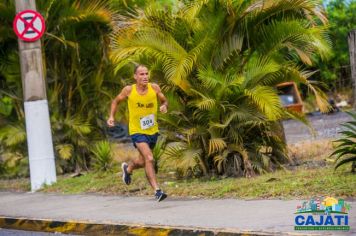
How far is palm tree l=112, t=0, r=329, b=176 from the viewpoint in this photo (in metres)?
11.8

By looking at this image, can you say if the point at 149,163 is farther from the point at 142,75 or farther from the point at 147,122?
the point at 142,75

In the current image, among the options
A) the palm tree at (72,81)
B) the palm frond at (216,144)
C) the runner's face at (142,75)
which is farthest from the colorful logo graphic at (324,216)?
the palm tree at (72,81)

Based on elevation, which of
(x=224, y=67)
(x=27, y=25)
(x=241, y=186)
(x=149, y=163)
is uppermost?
(x=27, y=25)

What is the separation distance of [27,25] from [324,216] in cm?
808

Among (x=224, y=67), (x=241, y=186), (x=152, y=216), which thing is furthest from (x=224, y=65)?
(x=152, y=216)

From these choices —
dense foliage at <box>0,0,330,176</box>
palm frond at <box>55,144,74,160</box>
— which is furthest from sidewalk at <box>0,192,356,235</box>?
palm frond at <box>55,144,74,160</box>

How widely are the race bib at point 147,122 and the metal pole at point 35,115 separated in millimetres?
3635

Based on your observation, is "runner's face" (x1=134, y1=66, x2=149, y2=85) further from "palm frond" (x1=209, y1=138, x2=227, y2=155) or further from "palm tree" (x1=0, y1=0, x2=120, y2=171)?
"palm tree" (x1=0, y1=0, x2=120, y2=171)

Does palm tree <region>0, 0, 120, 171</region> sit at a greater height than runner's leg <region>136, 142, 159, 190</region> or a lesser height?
greater

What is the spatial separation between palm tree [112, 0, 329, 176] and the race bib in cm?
127

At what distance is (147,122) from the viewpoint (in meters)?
10.5

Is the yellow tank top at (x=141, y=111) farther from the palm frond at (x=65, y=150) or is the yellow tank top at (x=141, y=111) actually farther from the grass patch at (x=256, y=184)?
the palm frond at (x=65, y=150)

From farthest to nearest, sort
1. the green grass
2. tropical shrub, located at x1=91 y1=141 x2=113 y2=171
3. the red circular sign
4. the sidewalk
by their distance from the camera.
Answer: tropical shrub, located at x1=91 y1=141 x2=113 y2=171, the red circular sign, the green grass, the sidewalk

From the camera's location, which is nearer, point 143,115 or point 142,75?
point 142,75
